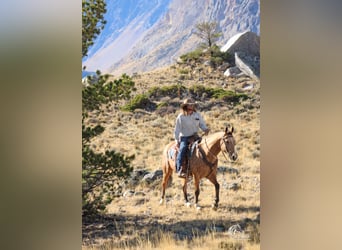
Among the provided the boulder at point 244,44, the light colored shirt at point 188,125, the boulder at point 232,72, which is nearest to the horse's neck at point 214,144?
the light colored shirt at point 188,125

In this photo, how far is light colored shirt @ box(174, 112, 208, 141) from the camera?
443 cm

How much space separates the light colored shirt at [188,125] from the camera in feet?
14.5

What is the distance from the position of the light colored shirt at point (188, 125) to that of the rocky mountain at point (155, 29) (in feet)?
1.77

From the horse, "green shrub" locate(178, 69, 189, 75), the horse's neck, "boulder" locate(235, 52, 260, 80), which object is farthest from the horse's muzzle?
"green shrub" locate(178, 69, 189, 75)

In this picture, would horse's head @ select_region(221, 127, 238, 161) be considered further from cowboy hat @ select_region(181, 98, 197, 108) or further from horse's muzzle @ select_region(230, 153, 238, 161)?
cowboy hat @ select_region(181, 98, 197, 108)

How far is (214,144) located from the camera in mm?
4438

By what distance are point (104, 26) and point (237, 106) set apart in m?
1.43

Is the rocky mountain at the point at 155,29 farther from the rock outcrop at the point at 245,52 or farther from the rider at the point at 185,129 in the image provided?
the rider at the point at 185,129

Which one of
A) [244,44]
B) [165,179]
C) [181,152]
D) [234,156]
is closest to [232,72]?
[244,44]

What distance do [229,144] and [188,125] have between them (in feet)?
1.36

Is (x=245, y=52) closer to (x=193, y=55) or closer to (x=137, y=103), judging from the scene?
(x=193, y=55)

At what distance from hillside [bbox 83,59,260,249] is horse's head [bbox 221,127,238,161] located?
0.05 meters

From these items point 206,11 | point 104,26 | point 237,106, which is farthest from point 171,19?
point 237,106
